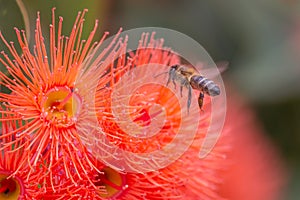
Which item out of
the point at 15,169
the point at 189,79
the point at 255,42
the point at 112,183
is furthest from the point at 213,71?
the point at 255,42

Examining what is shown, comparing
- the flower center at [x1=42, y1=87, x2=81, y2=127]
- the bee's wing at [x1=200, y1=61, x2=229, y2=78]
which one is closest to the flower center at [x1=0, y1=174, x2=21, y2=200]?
the flower center at [x1=42, y1=87, x2=81, y2=127]

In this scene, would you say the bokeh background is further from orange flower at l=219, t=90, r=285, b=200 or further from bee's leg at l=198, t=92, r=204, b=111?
bee's leg at l=198, t=92, r=204, b=111

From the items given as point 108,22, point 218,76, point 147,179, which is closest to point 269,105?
point 108,22

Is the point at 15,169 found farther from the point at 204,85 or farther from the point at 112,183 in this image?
the point at 204,85

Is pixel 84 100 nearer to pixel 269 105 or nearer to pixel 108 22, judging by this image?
pixel 108 22

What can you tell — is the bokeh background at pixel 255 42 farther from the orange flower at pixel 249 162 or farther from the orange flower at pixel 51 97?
the orange flower at pixel 51 97

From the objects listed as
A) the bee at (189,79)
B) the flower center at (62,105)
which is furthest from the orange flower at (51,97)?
the bee at (189,79)
